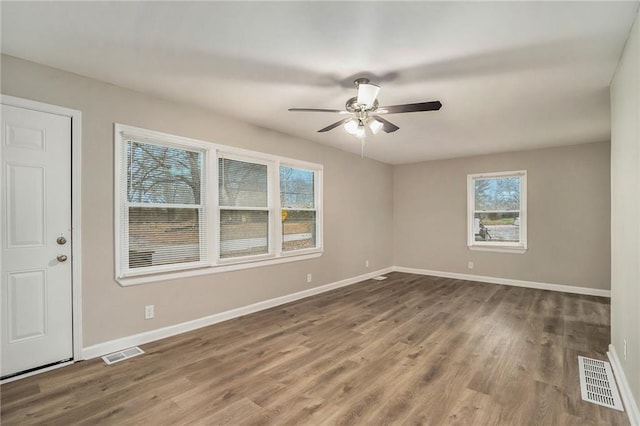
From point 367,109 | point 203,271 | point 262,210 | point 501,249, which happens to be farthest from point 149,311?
point 501,249

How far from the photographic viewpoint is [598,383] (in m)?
2.41

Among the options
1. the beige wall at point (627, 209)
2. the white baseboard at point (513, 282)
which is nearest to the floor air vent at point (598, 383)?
the beige wall at point (627, 209)

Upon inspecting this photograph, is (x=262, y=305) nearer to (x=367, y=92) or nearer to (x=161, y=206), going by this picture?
(x=161, y=206)

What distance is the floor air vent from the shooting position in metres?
2.19

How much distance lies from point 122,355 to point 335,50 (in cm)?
321

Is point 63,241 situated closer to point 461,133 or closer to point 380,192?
point 461,133

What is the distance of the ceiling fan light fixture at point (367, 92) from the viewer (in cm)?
253

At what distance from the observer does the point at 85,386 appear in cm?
236

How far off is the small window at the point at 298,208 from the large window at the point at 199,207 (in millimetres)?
15

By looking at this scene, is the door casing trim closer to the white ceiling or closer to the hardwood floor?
the hardwood floor

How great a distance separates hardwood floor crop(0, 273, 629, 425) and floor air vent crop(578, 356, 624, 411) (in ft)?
0.24

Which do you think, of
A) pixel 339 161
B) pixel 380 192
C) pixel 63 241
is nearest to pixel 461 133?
pixel 339 161

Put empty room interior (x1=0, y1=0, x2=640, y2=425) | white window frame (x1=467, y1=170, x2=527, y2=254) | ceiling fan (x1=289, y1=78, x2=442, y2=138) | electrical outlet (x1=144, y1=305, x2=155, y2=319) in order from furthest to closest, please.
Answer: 1. white window frame (x1=467, y1=170, x2=527, y2=254)
2. electrical outlet (x1=144, y1=305, x2=155, y2=319)
3. ceiling fan (x1=289, y1=78, x2=442, y2=138)
4. empty room interior (x1=0, y1=0, x2=640, y2=425)

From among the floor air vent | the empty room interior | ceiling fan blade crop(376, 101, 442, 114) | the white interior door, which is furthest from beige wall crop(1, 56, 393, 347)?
the floor air vent
